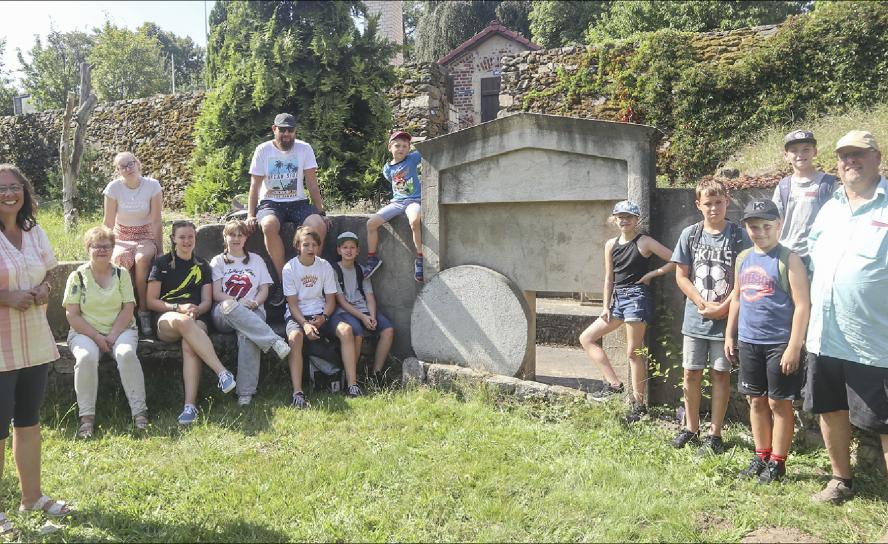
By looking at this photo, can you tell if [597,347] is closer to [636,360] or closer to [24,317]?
[636,360]

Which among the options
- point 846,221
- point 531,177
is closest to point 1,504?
point 531,177

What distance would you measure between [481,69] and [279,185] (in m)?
15.5

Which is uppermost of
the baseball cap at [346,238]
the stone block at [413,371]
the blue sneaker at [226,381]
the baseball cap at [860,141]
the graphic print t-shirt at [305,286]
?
the baseball cap at [860,141]

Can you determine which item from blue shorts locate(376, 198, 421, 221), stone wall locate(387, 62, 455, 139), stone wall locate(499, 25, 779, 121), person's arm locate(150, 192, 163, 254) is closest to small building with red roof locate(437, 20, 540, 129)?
stone wall locate(387, 62, 455, 139)

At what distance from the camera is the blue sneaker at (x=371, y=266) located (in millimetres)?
5781

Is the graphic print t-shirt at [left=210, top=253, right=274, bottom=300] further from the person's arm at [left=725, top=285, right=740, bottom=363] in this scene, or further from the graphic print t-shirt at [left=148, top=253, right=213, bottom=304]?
the person's arm at [left=725, top=285, right=740, bottom=363]

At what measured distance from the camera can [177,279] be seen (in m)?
5.26

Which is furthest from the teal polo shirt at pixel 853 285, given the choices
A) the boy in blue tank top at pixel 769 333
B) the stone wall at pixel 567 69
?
the stone wall at pixel 567 69

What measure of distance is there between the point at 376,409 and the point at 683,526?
2.37 metres

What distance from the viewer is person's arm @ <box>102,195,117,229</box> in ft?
17.7

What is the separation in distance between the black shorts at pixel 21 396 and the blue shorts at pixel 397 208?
2.94 metres

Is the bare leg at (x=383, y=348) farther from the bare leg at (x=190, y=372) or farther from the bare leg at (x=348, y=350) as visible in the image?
the bare leg at (x=190, y=372)

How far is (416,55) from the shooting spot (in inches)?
1134

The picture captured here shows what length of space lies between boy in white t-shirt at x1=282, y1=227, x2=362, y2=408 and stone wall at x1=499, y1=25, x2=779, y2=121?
7.89m
